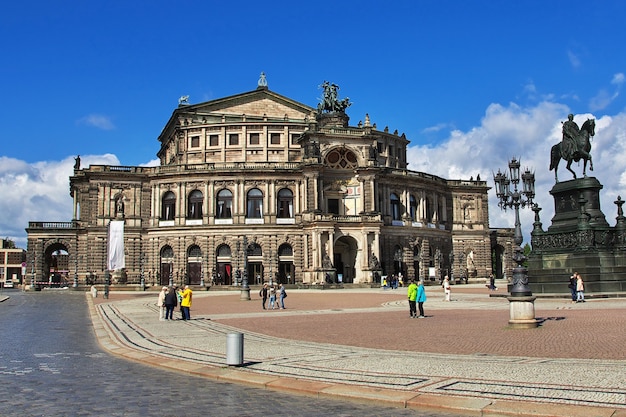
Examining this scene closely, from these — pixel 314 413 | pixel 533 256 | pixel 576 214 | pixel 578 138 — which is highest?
pixel 578 138

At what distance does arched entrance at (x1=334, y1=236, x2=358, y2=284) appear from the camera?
3029 inches

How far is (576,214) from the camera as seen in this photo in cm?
3403

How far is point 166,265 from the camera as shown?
78.2 metres

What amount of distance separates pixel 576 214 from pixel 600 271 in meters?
3.25

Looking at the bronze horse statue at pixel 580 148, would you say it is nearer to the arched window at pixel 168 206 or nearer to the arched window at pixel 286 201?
the arched window at pixel 286 201

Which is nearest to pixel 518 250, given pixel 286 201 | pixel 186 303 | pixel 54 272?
pixel 186 303

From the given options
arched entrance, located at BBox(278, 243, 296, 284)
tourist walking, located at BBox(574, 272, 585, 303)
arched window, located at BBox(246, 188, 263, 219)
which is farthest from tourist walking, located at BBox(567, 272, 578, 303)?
arched window, located at BBox(246, 188, 263, 219)

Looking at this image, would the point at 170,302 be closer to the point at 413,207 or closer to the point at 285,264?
the point at 285,264

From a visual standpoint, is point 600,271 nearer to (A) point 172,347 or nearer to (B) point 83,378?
(A) point 172,347

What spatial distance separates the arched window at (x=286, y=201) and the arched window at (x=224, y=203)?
602 cm

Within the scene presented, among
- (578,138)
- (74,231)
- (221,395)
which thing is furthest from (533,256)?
(74,231)

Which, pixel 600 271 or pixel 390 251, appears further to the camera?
pixel 390 251

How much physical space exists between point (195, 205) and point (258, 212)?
312 inches

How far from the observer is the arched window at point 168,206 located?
79500 mm
